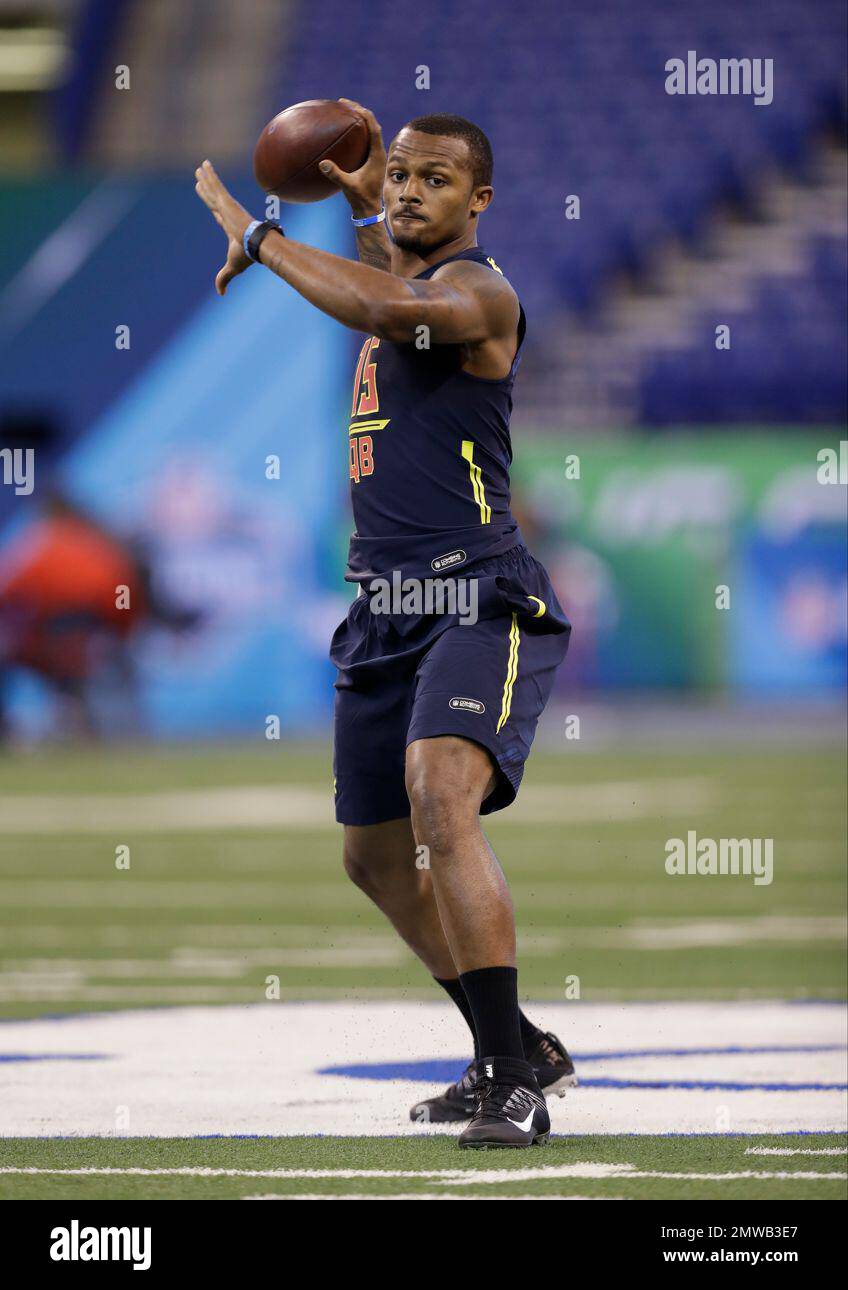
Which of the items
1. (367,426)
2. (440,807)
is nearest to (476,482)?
(367,426)

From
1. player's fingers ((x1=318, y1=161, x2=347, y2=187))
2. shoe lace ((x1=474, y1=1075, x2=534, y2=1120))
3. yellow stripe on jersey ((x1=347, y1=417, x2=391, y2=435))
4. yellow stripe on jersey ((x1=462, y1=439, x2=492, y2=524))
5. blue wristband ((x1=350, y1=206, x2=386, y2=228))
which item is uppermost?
player's fingers ((x1=318, y1=161, x2=347, y2=187))

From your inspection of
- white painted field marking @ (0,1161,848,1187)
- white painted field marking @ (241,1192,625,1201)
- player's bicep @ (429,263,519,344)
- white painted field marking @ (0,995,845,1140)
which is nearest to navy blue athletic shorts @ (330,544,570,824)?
player's bicep @ (429,263,519,344)

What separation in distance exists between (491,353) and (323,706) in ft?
53.1

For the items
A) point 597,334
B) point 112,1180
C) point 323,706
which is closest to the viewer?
point 112,1180

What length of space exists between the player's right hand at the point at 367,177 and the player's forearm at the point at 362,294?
2.13 feet

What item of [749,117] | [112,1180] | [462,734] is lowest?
[112,1180]

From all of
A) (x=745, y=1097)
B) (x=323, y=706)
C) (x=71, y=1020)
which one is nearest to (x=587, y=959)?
(x=71, y=1020)

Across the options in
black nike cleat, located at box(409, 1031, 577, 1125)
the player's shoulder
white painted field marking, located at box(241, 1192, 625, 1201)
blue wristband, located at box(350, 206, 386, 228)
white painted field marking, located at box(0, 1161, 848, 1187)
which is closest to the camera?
white painted field marking, located at box(241, 1192, 625, 1201)

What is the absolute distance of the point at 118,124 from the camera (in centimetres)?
2703

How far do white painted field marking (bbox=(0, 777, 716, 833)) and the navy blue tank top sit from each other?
785cm

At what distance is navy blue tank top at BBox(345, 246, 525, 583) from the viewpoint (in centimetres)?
474

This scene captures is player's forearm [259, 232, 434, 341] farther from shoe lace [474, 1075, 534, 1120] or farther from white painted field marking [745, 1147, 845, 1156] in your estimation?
white painted field marking [745, 1147, 845, 1156]

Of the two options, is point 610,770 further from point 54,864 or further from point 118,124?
point 118,124

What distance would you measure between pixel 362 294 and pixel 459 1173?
6.00 feet
